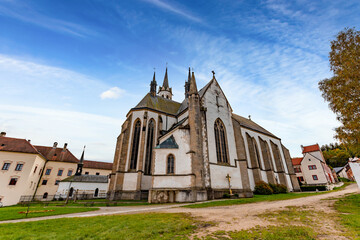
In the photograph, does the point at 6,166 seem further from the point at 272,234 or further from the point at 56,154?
the point at 272,234

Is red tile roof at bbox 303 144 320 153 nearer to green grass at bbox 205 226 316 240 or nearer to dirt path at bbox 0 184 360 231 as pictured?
dirt path at bbox 0 184 360 231

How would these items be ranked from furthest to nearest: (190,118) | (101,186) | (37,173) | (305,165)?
1. (305,165)
2. (101,186)
3. (37,173)
4. (190,118)

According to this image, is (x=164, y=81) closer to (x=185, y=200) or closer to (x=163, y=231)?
(x=185, y=200)

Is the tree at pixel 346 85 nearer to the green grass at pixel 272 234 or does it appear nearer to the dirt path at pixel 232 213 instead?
the dirt path at pixel 232 213

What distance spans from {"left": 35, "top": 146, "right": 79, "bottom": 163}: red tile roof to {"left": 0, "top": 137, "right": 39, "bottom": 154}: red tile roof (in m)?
9.26

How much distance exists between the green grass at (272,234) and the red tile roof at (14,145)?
37110mm

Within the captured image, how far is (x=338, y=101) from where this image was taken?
37.0 ft

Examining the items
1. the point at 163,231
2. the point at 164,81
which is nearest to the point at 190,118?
the point at 163,231

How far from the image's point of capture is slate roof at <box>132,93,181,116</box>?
26.3 meters

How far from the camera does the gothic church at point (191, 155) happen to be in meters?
17.1

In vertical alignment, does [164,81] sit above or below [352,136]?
above

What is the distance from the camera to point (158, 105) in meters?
28.0

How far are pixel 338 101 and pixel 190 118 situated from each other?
1305cm

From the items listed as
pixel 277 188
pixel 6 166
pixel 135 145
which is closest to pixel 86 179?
pixel 6 166
